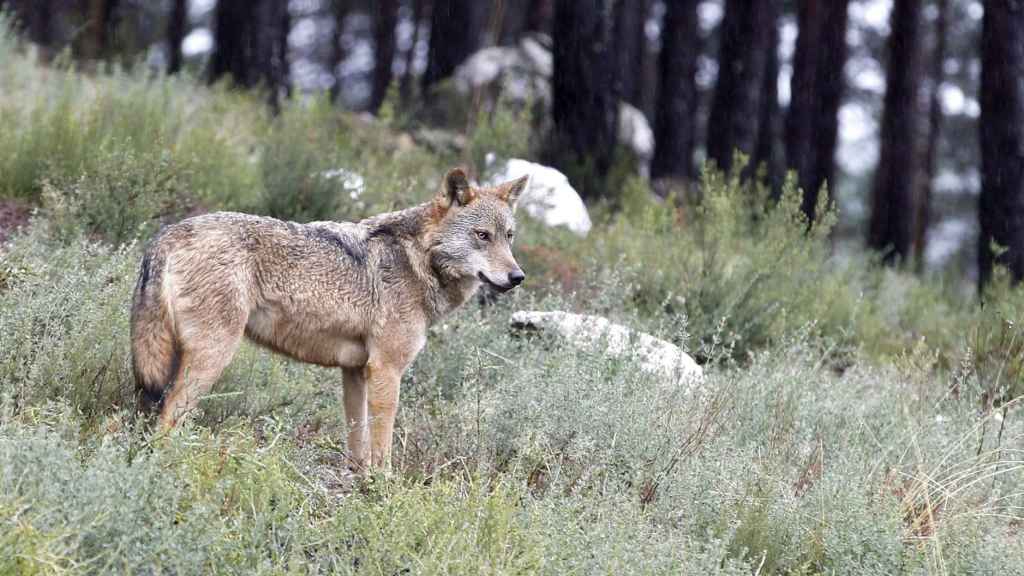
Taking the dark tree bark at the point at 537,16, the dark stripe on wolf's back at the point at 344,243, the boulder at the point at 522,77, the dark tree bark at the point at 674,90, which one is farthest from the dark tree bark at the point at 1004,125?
the dark tree bark at the point at 537,16

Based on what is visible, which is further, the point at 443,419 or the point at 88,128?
the point at 88,128

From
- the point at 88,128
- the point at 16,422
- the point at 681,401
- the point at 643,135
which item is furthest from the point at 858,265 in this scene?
the point at 16,422

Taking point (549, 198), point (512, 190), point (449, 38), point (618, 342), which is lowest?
point (618, 342)

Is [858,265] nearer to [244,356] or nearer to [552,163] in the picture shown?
[552,163]

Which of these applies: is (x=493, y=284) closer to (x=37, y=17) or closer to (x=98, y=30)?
(x=98, y=30)

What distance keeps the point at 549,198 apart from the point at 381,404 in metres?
6.05

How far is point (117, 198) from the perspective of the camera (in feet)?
25.8

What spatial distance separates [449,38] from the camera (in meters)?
20.7

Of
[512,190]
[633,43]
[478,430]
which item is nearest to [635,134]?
[633,43]

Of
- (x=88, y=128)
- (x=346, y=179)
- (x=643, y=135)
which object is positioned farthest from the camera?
(x=643, y=135)

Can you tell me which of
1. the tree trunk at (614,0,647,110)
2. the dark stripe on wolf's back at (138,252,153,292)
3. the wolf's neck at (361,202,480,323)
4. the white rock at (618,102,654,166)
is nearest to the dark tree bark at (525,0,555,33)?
the tree trunk at (614,0,647,110)

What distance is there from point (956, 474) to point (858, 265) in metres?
8.18

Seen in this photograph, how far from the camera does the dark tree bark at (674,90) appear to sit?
734 inches

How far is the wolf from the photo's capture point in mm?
4793
